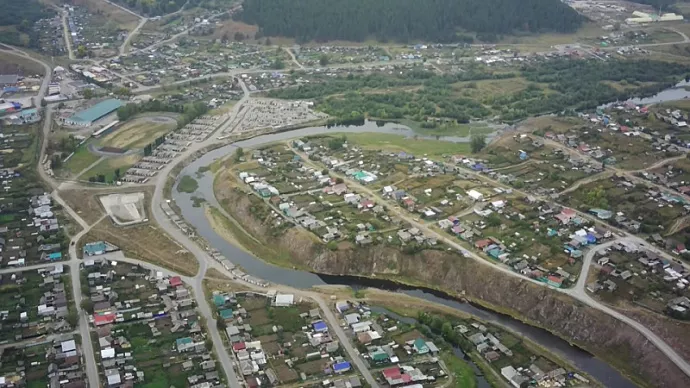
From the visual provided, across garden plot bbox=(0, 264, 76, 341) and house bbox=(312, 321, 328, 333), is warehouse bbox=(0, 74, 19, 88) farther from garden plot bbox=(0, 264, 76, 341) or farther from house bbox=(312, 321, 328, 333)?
house bbox=(312, 321, 328, 333)

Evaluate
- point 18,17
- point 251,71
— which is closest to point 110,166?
point 251,71

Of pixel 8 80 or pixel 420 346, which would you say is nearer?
pixel 420 346

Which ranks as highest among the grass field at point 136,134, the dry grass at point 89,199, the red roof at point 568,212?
the grass field at point 136,134

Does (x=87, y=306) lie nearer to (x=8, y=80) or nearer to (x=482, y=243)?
(x=482, y=243)

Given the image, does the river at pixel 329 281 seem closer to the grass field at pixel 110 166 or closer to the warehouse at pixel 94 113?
the grass field at pixel 110 166

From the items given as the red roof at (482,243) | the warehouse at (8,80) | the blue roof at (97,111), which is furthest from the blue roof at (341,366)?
the warehouse at (8,80)

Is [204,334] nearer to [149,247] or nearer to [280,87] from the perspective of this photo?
[149,247]
